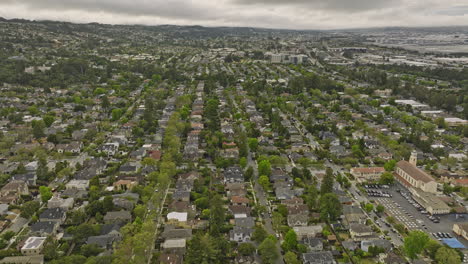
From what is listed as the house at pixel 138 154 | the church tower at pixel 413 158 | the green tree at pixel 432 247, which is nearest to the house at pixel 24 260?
the house at pixel 138 154

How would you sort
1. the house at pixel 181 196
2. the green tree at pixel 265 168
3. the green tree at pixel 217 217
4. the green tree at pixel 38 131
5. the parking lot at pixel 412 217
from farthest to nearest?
the green tree at pixel 38 131 < the green tree at pixel 265 168 < the house at pixel 181 196 < the parking lot at pixel 412 217 < the green tree at pixel 217 217

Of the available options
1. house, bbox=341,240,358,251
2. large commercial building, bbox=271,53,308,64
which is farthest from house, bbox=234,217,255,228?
large commercial building, bbox=271,53,308,64

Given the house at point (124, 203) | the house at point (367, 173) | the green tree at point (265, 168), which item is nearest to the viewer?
the house at point (124, 203)

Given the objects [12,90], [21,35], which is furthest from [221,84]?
[21,35]

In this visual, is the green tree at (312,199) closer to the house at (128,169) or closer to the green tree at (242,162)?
the green tree at (242,162)

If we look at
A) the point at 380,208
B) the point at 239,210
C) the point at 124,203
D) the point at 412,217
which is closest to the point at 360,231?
the point at 380,208
